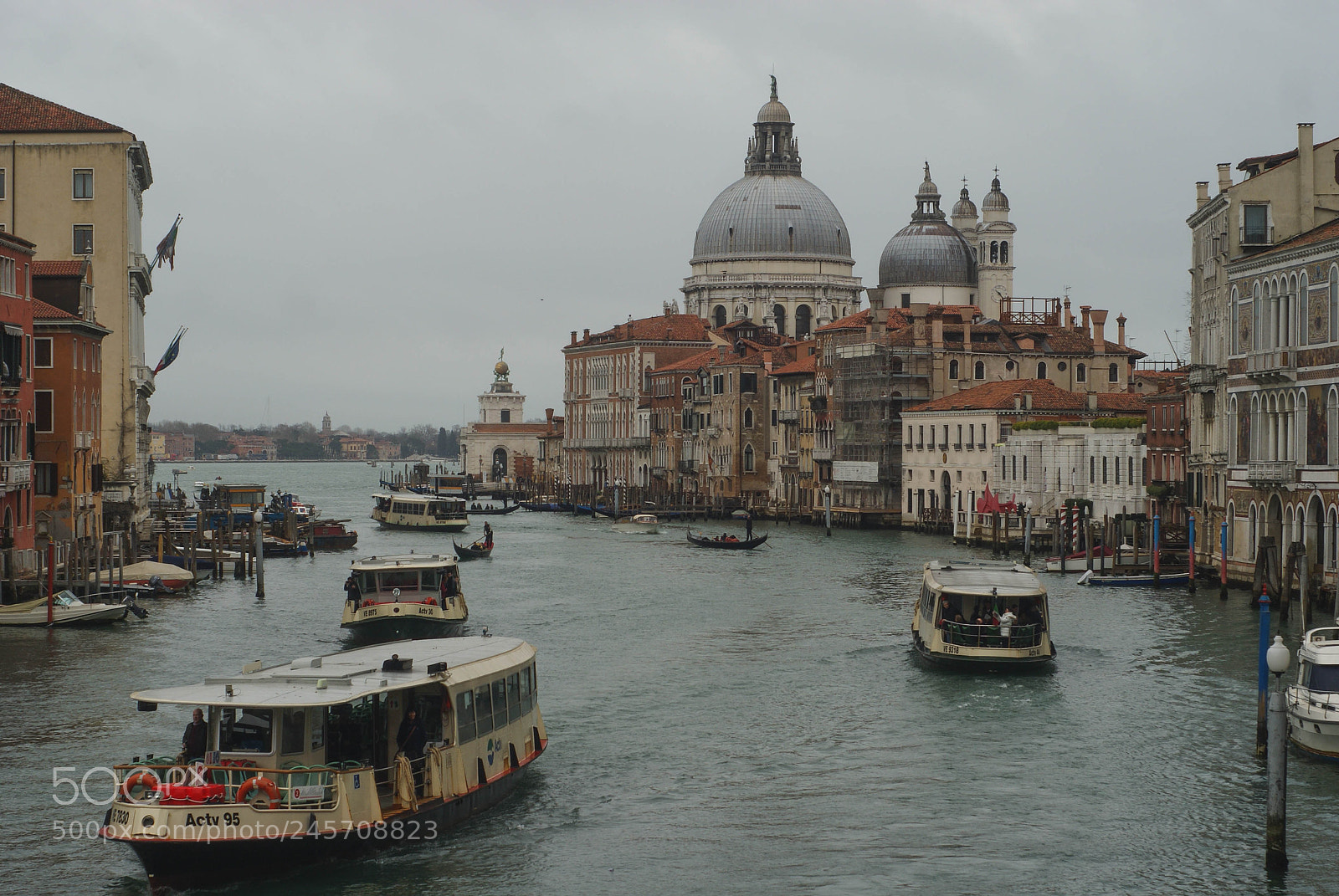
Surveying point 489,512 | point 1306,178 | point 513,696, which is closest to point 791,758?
point 513,696

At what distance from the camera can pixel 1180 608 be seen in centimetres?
3681

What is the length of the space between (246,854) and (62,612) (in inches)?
735

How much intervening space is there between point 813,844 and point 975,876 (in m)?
1.72

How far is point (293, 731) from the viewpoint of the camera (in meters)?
16.5

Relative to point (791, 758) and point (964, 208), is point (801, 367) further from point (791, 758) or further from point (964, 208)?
point (791, 758)

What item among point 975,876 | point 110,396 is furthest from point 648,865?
point 110,396

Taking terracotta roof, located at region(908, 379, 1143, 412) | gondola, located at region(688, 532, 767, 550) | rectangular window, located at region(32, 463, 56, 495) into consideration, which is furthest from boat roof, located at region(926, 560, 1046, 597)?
terracotta roof, located at region(908, 379, 1143, 412)

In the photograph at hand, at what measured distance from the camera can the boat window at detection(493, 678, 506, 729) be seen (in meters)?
19.1

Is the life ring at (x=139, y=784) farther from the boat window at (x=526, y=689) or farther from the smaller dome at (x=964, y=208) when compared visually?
the smaller dome at (x=964, y=208)

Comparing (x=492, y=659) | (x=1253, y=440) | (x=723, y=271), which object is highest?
(x=723, y=271)

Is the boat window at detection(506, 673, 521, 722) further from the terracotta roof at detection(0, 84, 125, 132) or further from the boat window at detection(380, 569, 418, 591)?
the terracotta roof at detection(0, 84, 125, 132)

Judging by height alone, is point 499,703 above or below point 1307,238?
below

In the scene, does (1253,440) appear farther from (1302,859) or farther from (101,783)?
(101,783)

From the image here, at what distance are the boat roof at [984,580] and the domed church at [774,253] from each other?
84.9 m
